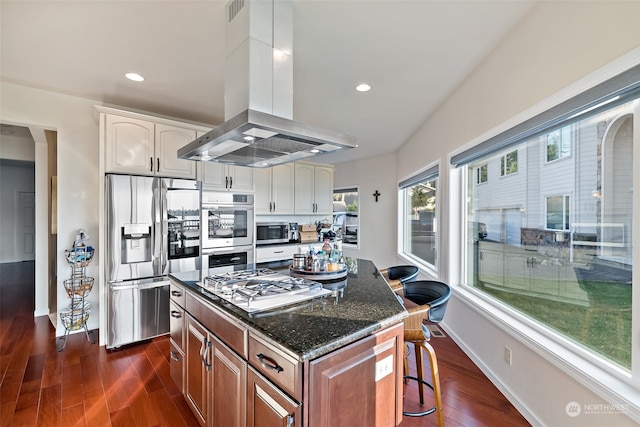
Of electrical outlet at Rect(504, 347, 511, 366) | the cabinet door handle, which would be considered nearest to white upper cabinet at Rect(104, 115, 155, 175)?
the cabinet door handle

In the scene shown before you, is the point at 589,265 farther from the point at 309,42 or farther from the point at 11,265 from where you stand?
the point at 11,265

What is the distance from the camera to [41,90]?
Result: 2.91 metres

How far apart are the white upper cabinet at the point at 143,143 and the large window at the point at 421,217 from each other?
10.1 ft

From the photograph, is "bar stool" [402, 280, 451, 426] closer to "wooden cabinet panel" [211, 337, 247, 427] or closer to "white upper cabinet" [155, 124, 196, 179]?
"wooden cabinet panel" [211, 337, 247, 427]

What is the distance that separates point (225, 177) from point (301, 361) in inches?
121

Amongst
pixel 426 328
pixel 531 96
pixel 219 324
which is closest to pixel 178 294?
pixel 219 324

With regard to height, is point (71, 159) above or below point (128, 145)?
below

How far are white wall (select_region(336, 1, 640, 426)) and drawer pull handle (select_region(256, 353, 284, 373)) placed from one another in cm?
153

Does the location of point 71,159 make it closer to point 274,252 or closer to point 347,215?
point 274,252

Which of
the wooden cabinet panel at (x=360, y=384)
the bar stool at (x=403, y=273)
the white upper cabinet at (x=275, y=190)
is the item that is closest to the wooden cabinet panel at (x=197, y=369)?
the wooden cabinet panel at (x=360, y=384)

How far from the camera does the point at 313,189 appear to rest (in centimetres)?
504

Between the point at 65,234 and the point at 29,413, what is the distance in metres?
1.79

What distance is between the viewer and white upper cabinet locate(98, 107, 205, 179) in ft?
9.21

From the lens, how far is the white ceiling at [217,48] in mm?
1764
